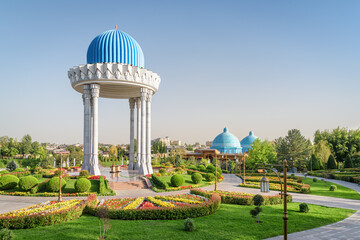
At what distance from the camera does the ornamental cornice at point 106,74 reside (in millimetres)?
Answer: 30797

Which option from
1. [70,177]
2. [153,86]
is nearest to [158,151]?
[153,86]

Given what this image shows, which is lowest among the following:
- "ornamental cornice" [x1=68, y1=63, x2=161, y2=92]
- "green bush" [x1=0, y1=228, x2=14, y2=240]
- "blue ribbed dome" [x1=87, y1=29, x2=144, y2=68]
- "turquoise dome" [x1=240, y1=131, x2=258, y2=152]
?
"green bush" [x1=0, y1=228, x2=14, y2=240]

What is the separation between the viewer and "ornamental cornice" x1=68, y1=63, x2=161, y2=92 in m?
30.8

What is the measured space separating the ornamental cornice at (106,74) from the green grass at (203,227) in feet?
64.3

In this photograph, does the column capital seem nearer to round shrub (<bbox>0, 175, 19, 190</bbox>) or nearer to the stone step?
the stone step

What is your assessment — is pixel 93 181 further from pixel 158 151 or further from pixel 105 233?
pixel 158 151

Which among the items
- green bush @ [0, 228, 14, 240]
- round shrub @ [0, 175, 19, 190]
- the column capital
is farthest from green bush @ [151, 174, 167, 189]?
green bush @ [0, 228, 14, 240]

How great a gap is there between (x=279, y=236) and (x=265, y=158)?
36.5 m

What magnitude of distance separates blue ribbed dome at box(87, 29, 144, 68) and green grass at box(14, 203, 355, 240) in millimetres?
22466

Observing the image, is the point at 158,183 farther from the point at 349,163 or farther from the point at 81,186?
the point at 349,163

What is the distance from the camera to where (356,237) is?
11969 millimetres

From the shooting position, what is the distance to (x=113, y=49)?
32594 millimetres

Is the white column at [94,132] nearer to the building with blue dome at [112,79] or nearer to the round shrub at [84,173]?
the building with blue dome at [112,79]

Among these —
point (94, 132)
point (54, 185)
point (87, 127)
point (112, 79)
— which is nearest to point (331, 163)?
point (112, 79)
